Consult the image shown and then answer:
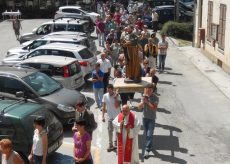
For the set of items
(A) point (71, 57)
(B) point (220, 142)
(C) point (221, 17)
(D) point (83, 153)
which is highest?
(C) point (221, 17)

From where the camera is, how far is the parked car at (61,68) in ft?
54.8

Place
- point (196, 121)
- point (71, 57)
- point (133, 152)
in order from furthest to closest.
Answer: point (71, 57) → point (196, 121) → point (133, 152)

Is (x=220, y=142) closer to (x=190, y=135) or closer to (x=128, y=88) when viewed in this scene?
(x=190, y=135)

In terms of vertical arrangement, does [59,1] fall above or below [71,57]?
above

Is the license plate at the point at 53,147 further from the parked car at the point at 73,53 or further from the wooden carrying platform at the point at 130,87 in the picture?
the parked car at the point at 73,53

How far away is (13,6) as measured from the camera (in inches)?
1843

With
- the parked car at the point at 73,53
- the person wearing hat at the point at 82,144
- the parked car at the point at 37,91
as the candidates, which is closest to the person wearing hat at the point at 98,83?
the parked car at the point at 37,91

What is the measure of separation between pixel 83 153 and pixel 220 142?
539 centimetres

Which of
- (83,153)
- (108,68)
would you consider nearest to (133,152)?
(83,153)

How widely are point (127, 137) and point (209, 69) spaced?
13.6 meters

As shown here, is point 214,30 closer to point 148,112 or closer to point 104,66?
point 104,66

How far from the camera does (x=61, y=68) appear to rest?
54.8 ft

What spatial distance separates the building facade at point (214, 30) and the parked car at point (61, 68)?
8.11 m

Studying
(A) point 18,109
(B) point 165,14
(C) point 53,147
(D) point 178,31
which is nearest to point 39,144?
(C) point 53,147
